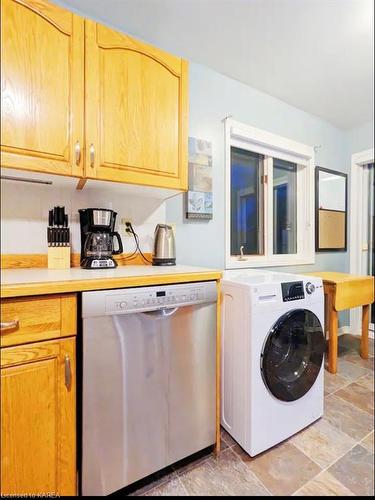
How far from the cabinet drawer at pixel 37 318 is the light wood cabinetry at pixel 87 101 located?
1.85 ft

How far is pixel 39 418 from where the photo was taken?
0.80 metres

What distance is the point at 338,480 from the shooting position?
1.05m

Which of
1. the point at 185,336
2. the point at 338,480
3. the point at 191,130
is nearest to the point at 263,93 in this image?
the point at 191,130

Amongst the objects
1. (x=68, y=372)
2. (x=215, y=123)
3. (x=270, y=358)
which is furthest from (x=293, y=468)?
(x=215, y=123)

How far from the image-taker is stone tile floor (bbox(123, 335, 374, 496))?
102cm

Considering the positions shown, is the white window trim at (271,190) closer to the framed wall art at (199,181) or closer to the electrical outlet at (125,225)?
the framed wall art at (199,181)

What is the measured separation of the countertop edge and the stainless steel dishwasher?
0.02 metres

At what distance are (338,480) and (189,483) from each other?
2.11ft

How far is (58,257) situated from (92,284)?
1.61ft

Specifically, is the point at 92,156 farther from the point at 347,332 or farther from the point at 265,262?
the point at 347,332

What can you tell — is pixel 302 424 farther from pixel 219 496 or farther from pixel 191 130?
pixel 191 130

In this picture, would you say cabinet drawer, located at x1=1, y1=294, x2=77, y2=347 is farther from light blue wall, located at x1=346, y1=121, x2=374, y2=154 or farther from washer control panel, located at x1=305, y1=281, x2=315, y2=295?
light blue wall, located at x1=346, y1=121, x2=374, y2=154

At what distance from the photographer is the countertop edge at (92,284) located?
2.39 ft

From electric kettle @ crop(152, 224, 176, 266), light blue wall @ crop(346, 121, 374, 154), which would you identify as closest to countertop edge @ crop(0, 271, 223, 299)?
electric kettle @ crop(152, 224, 176, 266)
